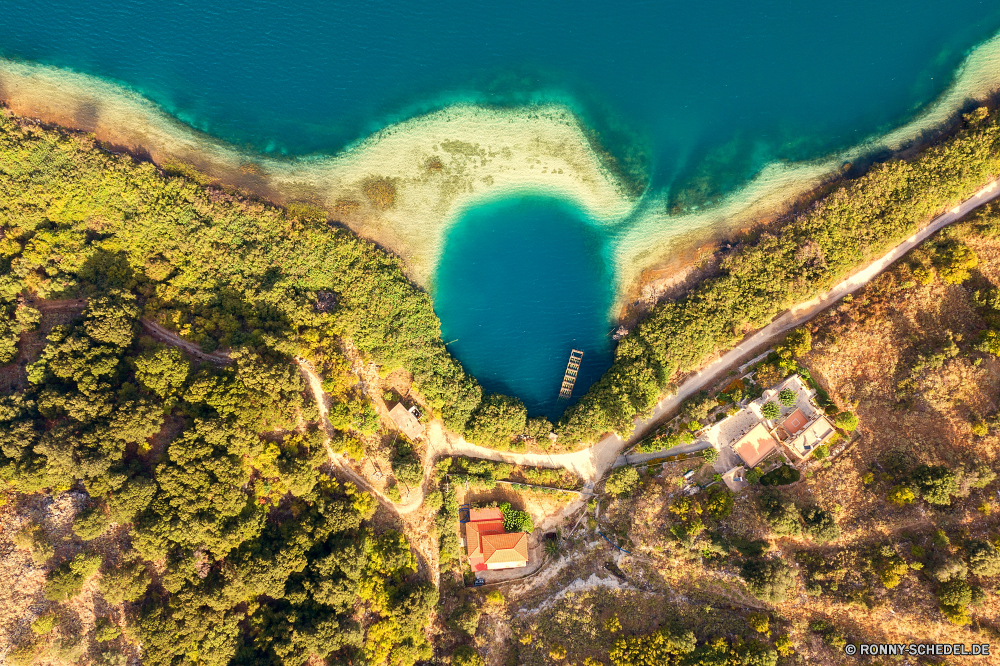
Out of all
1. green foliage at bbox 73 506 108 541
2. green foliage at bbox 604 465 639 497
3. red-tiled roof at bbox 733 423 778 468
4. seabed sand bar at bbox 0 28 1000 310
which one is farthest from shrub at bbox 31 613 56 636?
red-tiled roof at bbox 733 423 778 468

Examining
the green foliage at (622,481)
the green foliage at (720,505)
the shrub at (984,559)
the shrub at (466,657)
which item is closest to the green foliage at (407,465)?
the shrub at (466,657)

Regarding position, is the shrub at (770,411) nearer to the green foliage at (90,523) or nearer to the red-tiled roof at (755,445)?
the red-tiled roof at (755,445)

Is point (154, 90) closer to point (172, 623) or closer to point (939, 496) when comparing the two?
point (172, 623)

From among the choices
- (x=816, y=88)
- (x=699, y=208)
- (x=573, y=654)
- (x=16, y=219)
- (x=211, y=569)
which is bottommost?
(x=573, y=654)

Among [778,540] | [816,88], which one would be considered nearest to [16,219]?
[778,540]

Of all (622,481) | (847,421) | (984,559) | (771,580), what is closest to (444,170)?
(622,481)

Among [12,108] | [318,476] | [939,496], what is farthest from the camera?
[12,108]
